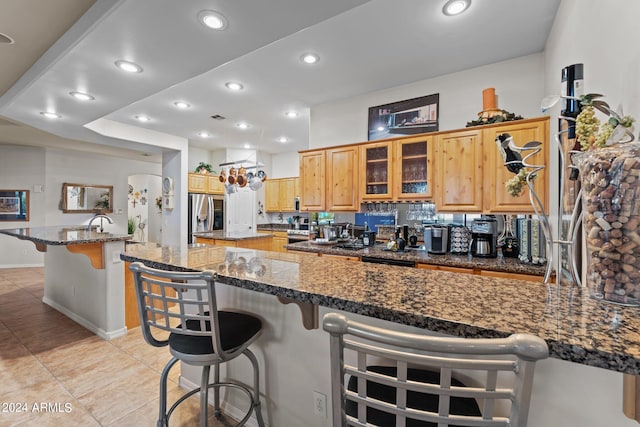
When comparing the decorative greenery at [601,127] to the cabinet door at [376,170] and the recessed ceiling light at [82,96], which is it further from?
the recessed ceiling light at [82,96]

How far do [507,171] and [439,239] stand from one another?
89 centimetres

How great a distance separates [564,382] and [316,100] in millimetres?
3853

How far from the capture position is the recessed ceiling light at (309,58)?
2838mm

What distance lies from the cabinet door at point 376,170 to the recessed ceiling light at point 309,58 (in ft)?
3.78

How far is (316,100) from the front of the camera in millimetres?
4035

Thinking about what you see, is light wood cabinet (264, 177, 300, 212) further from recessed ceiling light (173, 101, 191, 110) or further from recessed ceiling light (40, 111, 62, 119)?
recessed ceiling light (40, 111, 62, 119)

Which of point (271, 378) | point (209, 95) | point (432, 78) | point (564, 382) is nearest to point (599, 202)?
point (564, 382)

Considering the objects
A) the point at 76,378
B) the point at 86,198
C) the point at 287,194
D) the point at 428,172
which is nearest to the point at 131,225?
the point at 86,198

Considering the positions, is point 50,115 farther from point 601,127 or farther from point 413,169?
point 601,127

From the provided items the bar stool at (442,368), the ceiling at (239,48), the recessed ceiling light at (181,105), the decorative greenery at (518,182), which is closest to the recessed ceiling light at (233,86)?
the ceiling at (239,48)

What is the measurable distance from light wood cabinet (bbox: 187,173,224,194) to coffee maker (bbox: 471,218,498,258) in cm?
511

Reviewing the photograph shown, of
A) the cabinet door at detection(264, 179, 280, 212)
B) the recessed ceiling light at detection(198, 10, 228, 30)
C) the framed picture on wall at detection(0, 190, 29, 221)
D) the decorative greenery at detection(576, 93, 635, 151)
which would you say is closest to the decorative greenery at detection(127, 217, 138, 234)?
the framed picture on wall at detection(0, 190, 29, 221)

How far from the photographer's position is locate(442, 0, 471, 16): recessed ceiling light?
209cm

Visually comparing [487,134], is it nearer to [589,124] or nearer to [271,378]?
[589,124]
